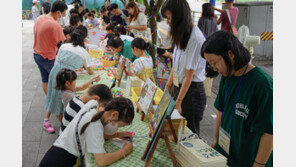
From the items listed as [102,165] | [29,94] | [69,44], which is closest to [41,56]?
[69,44]

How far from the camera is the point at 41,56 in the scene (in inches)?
140

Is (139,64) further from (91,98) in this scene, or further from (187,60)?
(187,60)

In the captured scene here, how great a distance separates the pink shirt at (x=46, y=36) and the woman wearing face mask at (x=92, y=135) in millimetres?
2019

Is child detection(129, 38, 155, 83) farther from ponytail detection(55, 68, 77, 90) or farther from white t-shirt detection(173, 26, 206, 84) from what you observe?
white t-shirt detection(173, 26, 206, 84)

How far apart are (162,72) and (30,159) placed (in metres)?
1.87

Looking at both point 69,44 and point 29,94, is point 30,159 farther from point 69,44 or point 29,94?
point 29,94

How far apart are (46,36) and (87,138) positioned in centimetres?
234

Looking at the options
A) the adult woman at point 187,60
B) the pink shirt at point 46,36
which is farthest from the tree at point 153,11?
the adult woman at point 187,60

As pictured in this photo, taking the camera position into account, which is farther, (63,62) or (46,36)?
(46,36)

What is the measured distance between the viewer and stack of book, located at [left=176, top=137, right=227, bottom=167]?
136 centimetres

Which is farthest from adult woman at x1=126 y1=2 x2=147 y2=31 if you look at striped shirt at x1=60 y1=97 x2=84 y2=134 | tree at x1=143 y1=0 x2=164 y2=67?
striped shirt at x1=60 y1=97 x2=84 y2=134

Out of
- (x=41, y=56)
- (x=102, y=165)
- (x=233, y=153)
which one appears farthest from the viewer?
(x=41, y=56)

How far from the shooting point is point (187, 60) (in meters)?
1.95

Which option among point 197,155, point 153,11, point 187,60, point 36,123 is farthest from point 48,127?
point 153,11
